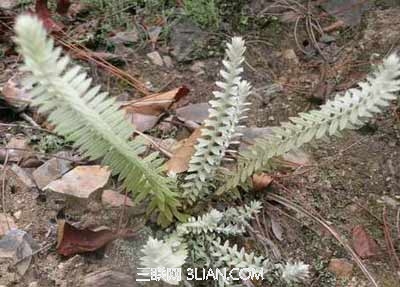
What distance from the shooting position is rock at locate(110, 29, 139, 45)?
204 centimetres

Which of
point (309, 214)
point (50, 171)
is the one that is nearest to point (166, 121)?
point (50, 171)

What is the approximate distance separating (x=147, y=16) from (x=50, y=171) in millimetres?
854

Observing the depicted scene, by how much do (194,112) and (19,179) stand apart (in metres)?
0.54

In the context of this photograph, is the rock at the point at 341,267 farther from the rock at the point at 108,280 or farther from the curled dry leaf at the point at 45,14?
the curled dry leaf at the point at 45,14

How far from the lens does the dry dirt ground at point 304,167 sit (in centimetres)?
141

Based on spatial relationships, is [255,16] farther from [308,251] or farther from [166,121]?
[308,251]

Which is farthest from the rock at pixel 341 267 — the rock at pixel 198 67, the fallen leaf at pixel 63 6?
the fallen leaf at pixel 63 6

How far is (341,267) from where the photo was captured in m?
1.46

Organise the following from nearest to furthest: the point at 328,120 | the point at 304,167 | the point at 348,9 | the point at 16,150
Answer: the point at 328,120, the point at 16,150, the point at 304,167, the point at 348,9

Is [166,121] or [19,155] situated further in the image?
[166,121]

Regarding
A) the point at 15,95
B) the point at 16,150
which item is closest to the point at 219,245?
the point at 16,150

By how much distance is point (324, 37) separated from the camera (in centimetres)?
211

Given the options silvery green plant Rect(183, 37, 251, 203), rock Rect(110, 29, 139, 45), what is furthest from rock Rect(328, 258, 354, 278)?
rock Rect(110, 29, 139, 45)

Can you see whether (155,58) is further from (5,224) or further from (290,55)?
(5,224)
